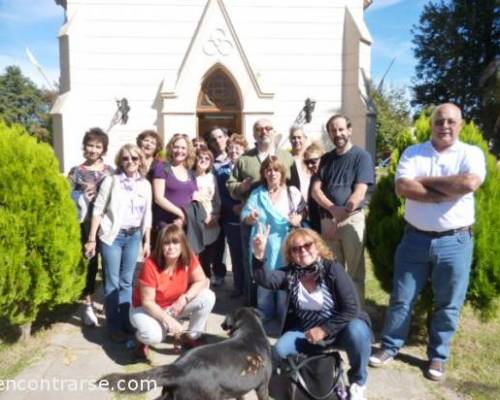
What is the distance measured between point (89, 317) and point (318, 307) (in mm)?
2405

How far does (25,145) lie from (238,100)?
926 cm

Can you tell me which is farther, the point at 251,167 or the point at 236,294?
the point at 236,294

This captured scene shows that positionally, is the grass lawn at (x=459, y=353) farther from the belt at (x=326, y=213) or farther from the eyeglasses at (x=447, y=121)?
the eyeglasses at (x=447, y=121)

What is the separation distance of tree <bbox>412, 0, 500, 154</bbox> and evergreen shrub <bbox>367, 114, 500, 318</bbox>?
17133 mm

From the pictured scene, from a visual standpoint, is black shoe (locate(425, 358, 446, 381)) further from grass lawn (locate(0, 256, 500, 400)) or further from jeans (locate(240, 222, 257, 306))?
jeans (locate(240, 222, 257, 306))

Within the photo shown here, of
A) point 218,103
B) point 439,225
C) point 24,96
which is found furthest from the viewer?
point 24,96

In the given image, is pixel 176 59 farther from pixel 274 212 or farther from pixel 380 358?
pixel 380 358

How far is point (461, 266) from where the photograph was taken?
339 centimetres

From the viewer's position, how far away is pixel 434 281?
11.6ft

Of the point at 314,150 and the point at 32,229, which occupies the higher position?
the point at 314,150

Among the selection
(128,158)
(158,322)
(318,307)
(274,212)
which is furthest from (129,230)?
(318,307)

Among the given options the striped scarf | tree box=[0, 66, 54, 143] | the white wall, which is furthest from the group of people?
tree box=[0, 66, 54, 143]

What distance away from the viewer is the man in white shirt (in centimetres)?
327

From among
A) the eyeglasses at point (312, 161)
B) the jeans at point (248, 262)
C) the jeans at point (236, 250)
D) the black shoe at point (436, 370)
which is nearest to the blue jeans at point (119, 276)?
the jeans at point (248, 262)
